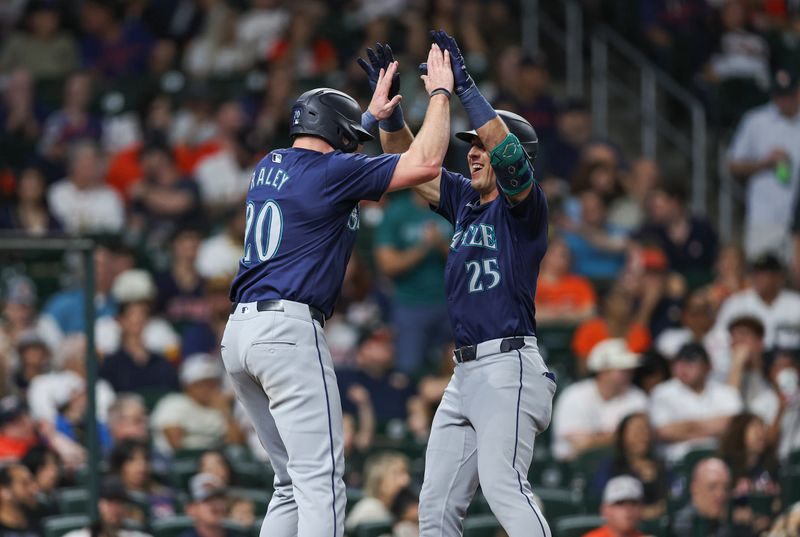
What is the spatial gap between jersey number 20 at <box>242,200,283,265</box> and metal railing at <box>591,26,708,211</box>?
791cm

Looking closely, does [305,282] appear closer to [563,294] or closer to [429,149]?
[429,149]

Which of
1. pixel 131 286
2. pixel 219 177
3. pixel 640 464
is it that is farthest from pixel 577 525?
pixel 219 177

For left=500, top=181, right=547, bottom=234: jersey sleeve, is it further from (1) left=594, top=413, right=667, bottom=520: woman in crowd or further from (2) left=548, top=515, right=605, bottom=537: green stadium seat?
(1) left=594, top=413, right=667, bottom=520: woman in crowd

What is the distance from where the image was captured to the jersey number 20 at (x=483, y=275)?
19.9 feet

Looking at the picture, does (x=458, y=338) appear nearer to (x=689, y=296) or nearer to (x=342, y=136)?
(x=342, y=136)

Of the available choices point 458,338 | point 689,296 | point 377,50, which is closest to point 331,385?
point 458,338

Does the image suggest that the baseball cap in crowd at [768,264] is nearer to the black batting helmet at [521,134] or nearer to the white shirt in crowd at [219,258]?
the white shirt in crowd at [219,258]

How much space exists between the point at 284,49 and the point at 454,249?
28.3 feet

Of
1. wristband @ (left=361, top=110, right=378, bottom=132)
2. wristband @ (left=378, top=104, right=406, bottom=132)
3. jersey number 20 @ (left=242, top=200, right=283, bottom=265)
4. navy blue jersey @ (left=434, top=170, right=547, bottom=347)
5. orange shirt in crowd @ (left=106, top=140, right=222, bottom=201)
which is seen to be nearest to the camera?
jersey number 20 @ (left=242, top=200, right=283, bottom=265)

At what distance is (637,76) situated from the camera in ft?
49.2

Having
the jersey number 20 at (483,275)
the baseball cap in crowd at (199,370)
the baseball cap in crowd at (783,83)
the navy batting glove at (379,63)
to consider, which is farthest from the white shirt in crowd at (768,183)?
the jersey number 20 at (483,275)

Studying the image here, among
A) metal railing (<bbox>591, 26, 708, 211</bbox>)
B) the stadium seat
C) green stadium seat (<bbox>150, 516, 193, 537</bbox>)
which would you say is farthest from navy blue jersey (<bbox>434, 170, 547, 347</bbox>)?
metal railing (<bbox>591, 26, 708, 211</bbox>)

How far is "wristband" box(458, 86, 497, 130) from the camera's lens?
5.89m

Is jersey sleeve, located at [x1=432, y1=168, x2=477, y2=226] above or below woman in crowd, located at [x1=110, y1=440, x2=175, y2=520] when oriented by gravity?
above
